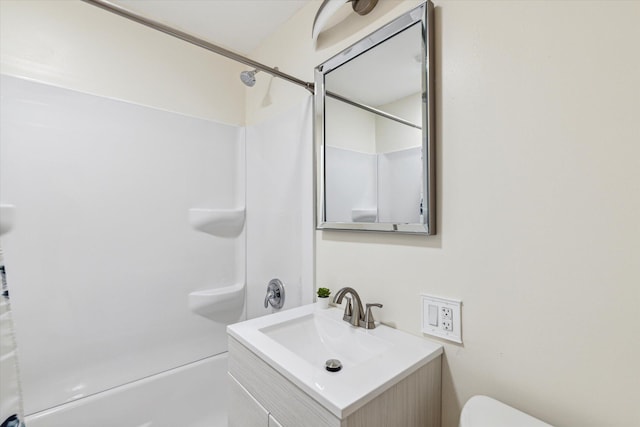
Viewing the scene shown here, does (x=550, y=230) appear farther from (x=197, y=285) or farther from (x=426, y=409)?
(x=197, y=285)

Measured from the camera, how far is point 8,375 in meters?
0.49

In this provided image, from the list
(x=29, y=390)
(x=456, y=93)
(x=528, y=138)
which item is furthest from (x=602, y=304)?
(x=29, y=390)

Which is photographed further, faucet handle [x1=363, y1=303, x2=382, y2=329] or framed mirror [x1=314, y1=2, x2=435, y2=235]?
faucet handle [x1=363, y1=303, x2=382, y2=329]

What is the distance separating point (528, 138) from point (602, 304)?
1.45ft

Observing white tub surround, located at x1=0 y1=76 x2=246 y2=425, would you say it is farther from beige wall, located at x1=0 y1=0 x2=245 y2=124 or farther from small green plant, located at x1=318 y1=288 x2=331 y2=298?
small green plant, located at x1=318 y1=288 x2=331 y2=298

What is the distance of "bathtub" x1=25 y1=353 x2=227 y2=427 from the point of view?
4.44ft

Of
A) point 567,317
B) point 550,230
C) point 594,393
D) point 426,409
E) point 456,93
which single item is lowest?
point 426,409

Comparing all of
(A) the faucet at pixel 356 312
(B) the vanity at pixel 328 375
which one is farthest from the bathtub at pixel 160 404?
(A) the faucet at pixel 356 312

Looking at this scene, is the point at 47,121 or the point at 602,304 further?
the point at 47,121

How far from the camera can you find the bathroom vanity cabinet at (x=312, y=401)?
28.0 inches

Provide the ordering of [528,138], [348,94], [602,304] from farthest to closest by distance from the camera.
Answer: [348,94]
[528,138]
[602,304]

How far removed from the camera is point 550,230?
0.75 metres

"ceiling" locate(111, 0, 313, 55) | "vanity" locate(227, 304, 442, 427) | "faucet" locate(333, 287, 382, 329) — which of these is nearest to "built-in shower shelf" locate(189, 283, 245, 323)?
"vanity" locate(227, 304, 442, 427)

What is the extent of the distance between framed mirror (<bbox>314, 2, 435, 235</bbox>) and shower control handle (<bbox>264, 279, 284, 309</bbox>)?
0.50 metres
